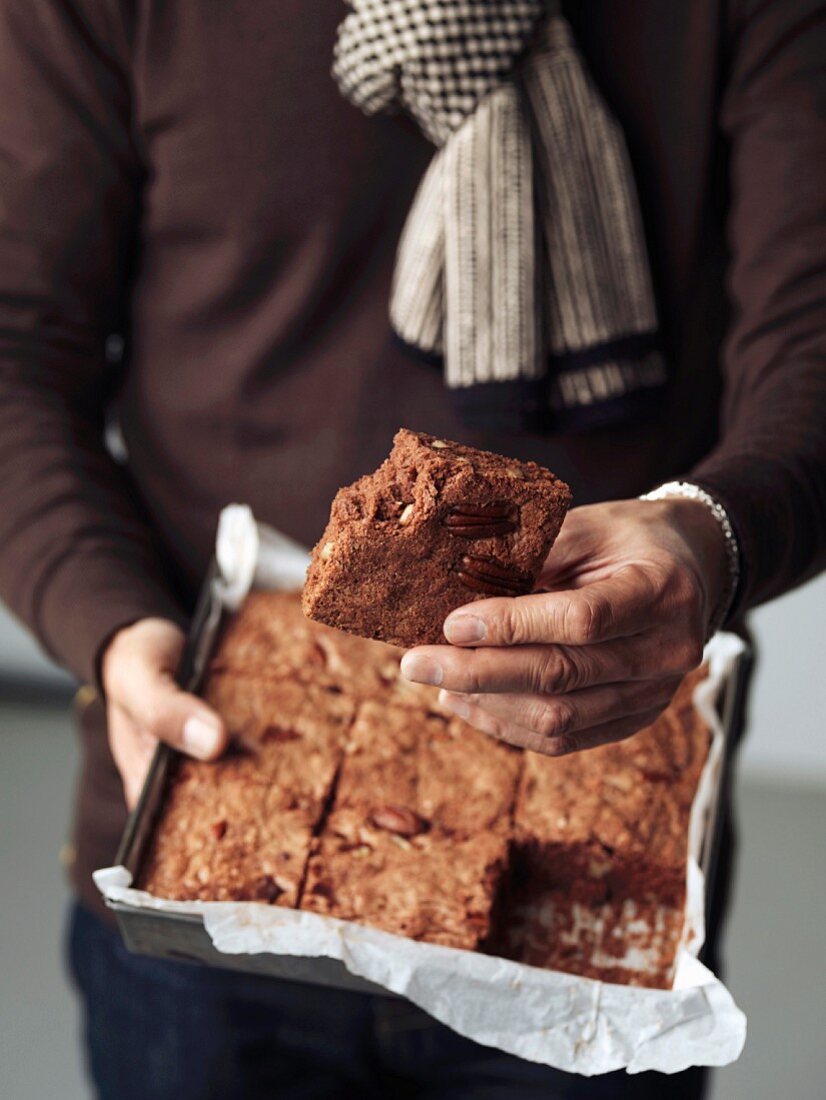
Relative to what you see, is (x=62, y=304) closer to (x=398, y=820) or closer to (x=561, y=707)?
(x=398, y=820)

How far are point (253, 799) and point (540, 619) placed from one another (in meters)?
0.51

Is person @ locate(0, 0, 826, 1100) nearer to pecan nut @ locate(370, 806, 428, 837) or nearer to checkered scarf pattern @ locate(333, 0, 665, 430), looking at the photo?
checkered scarf pattern @ locate(333, 0, 665, 430)

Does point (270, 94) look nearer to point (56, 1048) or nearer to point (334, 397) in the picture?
point (334, 397)

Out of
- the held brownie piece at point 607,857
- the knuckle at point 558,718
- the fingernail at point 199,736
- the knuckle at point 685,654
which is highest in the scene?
the knuckle at point 558,718

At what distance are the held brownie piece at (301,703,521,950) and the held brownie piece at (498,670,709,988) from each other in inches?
2.1

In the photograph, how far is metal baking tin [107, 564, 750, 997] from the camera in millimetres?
1257

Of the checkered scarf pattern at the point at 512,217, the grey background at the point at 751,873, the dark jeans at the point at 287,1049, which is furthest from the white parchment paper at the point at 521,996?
the grey background at the point at 751,873

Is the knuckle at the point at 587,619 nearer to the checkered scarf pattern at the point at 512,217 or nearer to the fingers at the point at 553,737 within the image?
the fingers at the point at 553,737

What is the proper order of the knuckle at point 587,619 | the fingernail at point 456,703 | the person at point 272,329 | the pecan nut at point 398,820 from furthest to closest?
the person at point 272,329 < the pecan nut at point 398,820 < the fingernail at point 456,703 < the knuckle at point 587,619

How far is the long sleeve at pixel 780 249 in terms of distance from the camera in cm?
140

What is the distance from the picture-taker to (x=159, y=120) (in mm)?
1549

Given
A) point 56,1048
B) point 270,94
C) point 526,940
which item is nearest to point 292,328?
point 270,94

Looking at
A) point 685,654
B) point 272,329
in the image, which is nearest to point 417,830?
point 685,654

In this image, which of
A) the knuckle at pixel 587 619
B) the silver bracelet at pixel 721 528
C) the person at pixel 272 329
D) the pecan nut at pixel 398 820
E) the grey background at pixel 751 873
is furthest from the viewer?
the grey background at pixel 751 873
